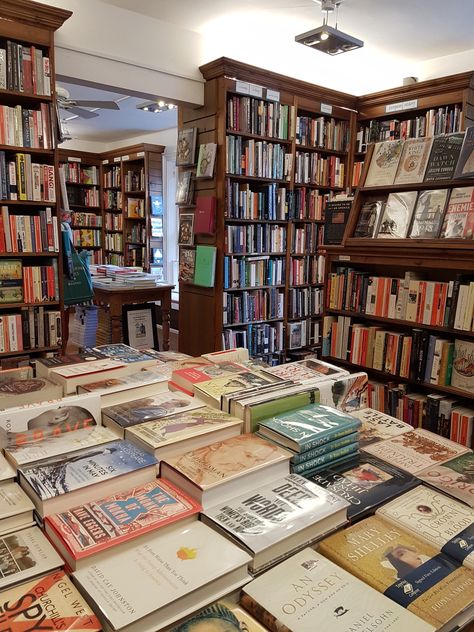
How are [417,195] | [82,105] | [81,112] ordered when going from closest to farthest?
[417,195]
[82,105]
[81,112]

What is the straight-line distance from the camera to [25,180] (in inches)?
112

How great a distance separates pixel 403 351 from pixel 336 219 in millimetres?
911

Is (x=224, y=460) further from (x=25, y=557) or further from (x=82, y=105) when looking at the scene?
(x=82, y=105)

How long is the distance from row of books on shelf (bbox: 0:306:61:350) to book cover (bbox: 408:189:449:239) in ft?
7.13

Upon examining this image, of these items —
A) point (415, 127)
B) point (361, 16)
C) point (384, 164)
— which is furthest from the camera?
Result: point (415, 127)

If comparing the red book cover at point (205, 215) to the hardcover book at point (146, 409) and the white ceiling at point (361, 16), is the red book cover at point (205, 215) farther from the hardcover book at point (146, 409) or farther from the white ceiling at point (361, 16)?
the hardcover book at point (146, 409)

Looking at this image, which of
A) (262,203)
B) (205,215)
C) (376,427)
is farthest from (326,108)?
(376,427)

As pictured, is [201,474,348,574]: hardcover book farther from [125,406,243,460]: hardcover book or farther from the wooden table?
the wooden table

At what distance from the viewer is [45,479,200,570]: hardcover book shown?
77cm

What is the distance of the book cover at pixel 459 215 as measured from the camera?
2229 mm

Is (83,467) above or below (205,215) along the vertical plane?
below

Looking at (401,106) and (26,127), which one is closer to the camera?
(26,127)

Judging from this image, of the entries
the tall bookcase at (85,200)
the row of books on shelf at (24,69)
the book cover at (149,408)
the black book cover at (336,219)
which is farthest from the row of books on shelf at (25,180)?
the tall bookcase at (85,200)

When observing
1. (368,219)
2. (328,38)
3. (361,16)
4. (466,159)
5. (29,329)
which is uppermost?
(361,16)
